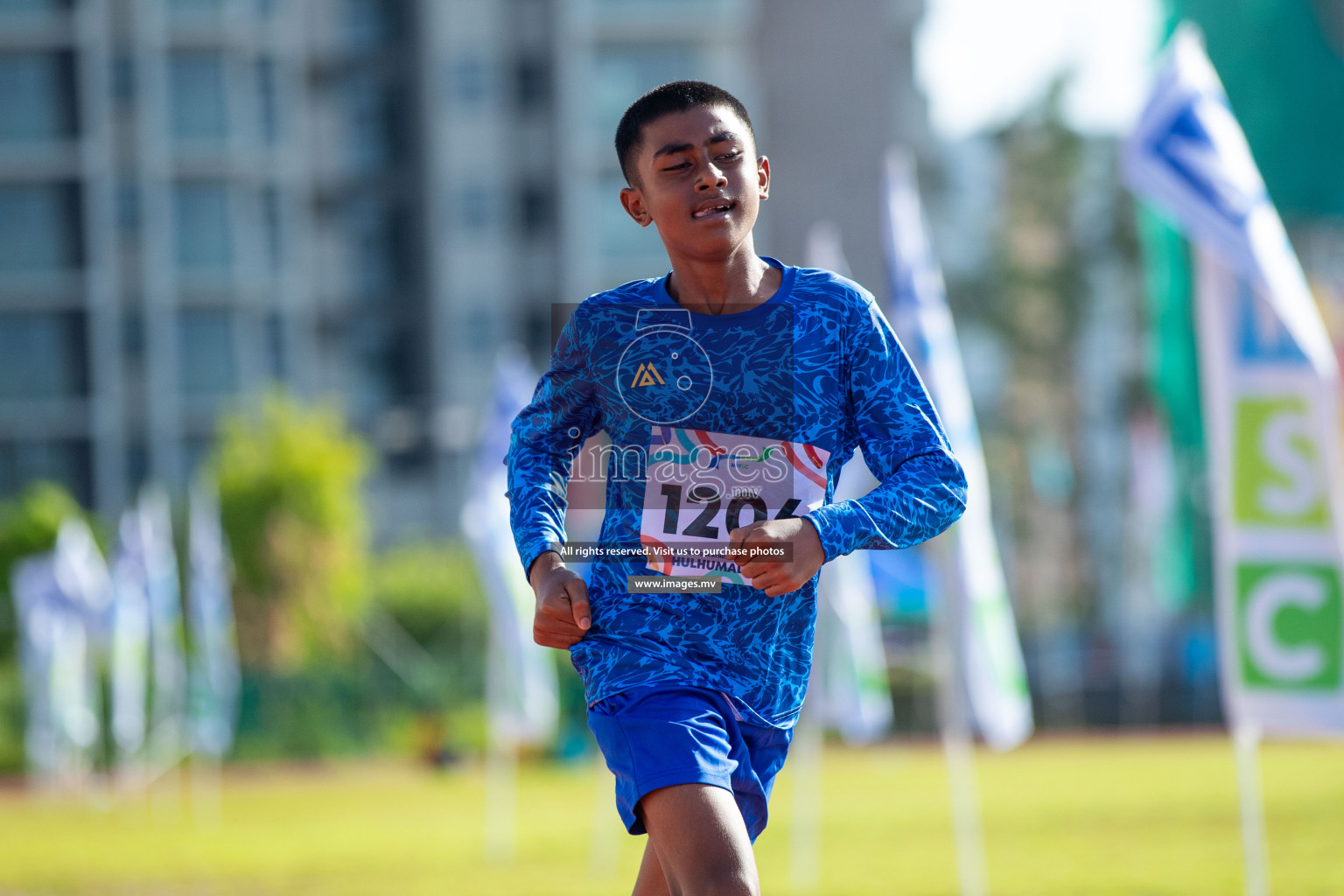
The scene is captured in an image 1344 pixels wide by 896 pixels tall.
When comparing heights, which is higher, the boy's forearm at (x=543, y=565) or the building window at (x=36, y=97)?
the building window at (x=36, y=97)

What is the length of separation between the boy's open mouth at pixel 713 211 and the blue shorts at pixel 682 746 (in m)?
0.79

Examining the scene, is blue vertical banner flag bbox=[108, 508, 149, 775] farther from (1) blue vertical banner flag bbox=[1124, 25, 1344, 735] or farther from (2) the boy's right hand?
(2) the boy's right hand

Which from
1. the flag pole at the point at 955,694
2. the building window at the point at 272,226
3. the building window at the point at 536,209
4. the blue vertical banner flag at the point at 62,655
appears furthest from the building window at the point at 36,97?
the flag pole at the point at 955,694

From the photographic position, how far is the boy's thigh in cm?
289

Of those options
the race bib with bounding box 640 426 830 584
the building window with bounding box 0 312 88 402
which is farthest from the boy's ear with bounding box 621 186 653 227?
the building window with bounding box 0 312 88 402

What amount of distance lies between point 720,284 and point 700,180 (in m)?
0.20

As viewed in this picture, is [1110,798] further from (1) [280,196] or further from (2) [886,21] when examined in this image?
(1) [280,196]

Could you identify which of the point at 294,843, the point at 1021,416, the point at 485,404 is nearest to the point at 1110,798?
the point at 294,843

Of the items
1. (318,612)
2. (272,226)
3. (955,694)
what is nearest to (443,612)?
(318,612)

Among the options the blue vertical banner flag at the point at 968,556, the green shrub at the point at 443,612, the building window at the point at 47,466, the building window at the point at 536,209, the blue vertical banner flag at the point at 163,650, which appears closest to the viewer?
the blue vertical banner flag at the point at 968,556

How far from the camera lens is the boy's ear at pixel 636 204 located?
10.8 feet

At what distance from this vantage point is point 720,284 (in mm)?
3242

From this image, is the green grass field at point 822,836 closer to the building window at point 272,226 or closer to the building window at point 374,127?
the building window at point 272,226

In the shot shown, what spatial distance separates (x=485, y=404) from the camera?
50156 mm
